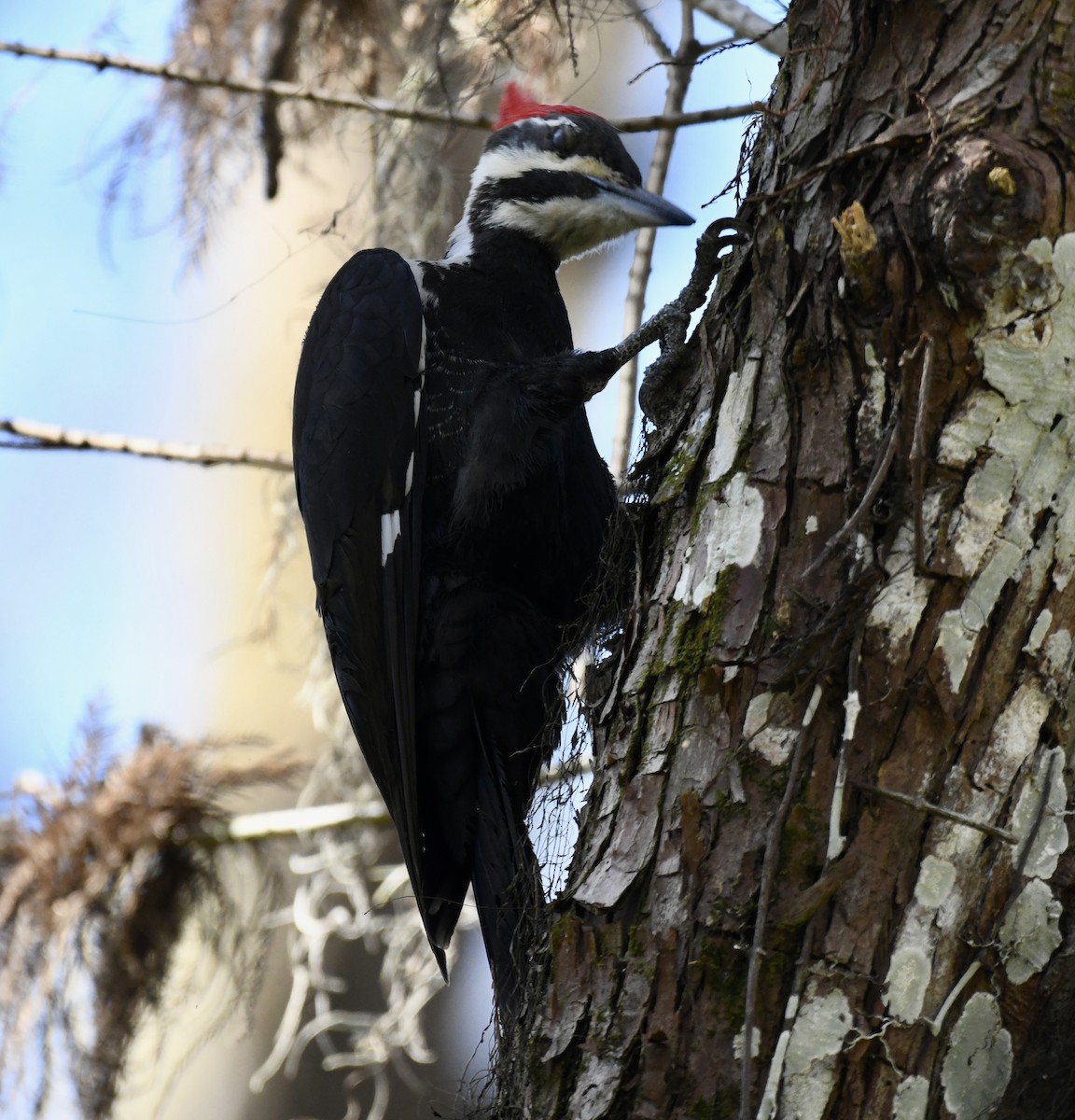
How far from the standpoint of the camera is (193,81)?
115 inches

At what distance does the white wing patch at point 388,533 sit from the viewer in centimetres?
230

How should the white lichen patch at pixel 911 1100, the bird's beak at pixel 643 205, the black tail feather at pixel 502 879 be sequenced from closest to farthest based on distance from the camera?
the white lichen patch at pixel 911 1100
the black tail feather at pixel 502 879
the bird's beak at pixel 643 205

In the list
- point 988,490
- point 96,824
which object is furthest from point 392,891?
point 988,490

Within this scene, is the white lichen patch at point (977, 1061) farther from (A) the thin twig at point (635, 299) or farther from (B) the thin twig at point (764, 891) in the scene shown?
(A) the thin twig at point (635, 299)

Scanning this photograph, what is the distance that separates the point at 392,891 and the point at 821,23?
2683mm

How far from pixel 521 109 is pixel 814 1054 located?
2.21m

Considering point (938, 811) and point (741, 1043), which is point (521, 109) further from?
point (741, 1043)

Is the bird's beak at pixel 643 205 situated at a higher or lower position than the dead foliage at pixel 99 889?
higher

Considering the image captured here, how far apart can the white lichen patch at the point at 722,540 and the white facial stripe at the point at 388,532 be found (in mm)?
923

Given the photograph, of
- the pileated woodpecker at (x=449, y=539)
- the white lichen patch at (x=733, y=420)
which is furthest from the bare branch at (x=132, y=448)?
the white lichen patch at (x=733, y=420)

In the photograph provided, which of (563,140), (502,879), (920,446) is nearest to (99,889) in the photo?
(502,879)

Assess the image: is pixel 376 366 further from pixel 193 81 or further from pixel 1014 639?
pixel 1014 639

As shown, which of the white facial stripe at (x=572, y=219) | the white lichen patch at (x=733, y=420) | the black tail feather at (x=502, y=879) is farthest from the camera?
the white facial stripe at (x=572, y=219)

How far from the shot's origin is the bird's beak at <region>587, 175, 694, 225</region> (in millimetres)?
2428
